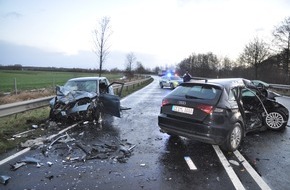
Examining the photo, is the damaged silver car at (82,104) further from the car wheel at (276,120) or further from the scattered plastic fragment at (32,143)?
the car wheel at (276,120)

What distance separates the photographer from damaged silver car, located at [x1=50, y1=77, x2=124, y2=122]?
355 inches

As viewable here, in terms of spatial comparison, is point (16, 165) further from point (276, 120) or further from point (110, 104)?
point (276, 120)

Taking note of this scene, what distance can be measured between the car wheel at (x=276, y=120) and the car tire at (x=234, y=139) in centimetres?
263

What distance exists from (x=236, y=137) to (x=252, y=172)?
1440 millimetres

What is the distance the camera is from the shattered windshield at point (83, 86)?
10406 mm

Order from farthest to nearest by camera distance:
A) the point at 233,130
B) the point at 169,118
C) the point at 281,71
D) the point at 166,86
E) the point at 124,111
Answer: the point at 281,71 → the point at 166,86 → the point at 124,111 → the point at 169,118 → the point at 233,130

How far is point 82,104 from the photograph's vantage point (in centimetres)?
→ 927

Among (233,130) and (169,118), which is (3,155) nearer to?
(169,118)

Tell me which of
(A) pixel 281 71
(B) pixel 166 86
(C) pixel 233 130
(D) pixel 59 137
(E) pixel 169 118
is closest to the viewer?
(C) pixel 233 130

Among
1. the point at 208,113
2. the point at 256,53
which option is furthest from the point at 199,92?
the point at 256,53

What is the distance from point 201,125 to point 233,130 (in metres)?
0.80

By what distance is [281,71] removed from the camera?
47594 millimetres

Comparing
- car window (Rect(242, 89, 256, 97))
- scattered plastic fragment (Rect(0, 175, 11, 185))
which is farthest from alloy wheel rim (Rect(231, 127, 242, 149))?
scattered plastic fragment (Rect(0, 175, 11, 185))

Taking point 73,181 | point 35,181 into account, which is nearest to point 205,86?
point 73,181
